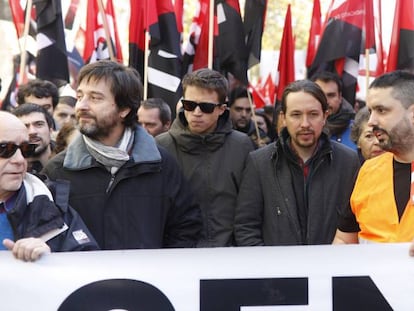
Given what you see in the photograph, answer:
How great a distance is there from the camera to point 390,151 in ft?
16.0

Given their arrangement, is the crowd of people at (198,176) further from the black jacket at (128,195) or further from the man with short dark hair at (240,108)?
the man with short dark hair at (240,108)

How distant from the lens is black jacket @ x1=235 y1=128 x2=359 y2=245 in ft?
19.1

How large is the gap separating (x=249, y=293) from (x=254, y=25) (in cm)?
542

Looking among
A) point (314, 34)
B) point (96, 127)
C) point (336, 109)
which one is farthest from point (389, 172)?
point (314, 34)

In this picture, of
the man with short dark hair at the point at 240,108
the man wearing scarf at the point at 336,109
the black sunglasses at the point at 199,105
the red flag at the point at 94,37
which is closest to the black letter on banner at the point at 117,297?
the black sunglasses at the point at 199,105

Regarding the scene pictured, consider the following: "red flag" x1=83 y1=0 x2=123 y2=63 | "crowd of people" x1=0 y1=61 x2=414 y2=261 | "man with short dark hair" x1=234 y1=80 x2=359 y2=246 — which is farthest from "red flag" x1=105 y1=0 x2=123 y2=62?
"man with short dark hair" x1=234 y1=80 x2=359 y2=246

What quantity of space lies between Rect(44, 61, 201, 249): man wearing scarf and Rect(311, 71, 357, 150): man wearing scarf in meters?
2.91

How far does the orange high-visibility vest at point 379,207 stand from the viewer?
467 centimetres

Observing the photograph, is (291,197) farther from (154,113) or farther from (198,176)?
(154,113)

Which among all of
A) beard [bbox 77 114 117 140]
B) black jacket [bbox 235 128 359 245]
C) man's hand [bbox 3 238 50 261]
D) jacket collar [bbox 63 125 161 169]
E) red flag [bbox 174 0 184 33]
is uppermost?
red flag [bbox 174 0 184 33]

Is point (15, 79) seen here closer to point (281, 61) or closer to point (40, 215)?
point (281, 61)

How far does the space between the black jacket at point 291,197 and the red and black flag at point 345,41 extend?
3.26m

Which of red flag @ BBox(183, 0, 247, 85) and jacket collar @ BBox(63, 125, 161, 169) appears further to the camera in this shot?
red flag @ BBox(183, 0, 247, 85)

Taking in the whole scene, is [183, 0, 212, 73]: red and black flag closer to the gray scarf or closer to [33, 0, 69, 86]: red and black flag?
[33, 0, 69, 86]: red and black flag
